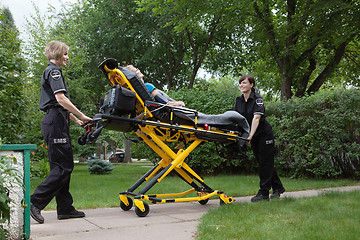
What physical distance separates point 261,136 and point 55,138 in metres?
3.18

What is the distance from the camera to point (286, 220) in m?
3.89

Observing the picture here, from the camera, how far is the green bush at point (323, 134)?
852 centimetres

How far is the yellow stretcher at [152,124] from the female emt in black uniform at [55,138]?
314mm

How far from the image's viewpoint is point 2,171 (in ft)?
9.23

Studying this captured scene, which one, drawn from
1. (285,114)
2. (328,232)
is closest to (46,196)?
(328,232)

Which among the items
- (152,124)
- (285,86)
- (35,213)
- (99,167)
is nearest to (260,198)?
(152,124)

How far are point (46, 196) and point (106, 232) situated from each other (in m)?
0.90

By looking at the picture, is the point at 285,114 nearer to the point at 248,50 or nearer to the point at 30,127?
the point at 30,127

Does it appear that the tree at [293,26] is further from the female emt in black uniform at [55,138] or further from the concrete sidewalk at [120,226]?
the female emt in black uniform at [55,138]

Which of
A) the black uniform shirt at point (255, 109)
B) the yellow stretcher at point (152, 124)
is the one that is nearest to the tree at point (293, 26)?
the black uniform shirt at point (255, 109)

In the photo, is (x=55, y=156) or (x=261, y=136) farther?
(x=261, y=136)

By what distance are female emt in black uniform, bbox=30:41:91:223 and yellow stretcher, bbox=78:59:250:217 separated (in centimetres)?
31

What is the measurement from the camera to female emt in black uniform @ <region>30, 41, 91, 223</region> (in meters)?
3.99

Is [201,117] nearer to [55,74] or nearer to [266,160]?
[266,160]
